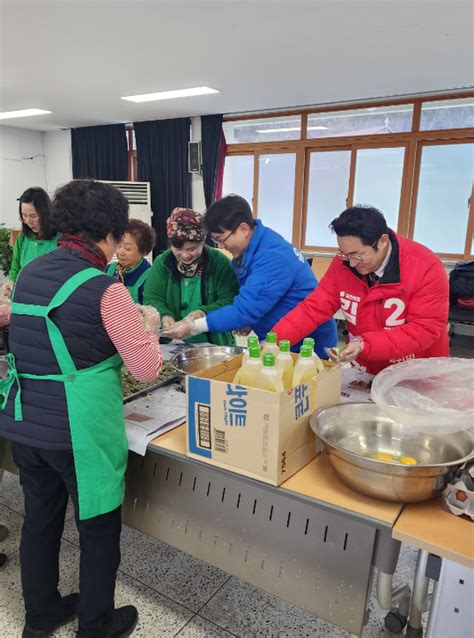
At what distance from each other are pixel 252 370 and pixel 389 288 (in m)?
0.69

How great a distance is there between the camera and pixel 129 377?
173 cm

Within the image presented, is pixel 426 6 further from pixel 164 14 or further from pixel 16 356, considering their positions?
pixel 16 356

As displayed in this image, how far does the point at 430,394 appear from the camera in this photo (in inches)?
50.3

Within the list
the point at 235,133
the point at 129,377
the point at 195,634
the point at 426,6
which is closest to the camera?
the point at 195,634

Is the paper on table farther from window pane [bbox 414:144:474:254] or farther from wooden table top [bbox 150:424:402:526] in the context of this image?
window pane [bbox 414:144:474:254]

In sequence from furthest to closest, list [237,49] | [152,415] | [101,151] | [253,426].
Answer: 1. [101,151]
2. [237,49]
3. [152,415]
4. [253,426]

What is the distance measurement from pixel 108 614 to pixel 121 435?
0.60 metres

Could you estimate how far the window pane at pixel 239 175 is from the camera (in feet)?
22.5

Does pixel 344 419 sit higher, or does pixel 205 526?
pixel 344 419

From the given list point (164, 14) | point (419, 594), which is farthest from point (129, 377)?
point (164, 14)

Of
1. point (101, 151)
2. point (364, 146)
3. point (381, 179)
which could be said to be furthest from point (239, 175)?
point (101, 151)

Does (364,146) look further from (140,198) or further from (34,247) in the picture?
(34,247)

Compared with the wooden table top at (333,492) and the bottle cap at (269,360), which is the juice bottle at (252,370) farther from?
the wooden table top at (333,492)

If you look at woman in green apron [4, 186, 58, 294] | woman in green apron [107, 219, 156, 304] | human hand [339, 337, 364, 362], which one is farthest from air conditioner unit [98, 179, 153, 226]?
human hand [339, 337, 364, 362]
